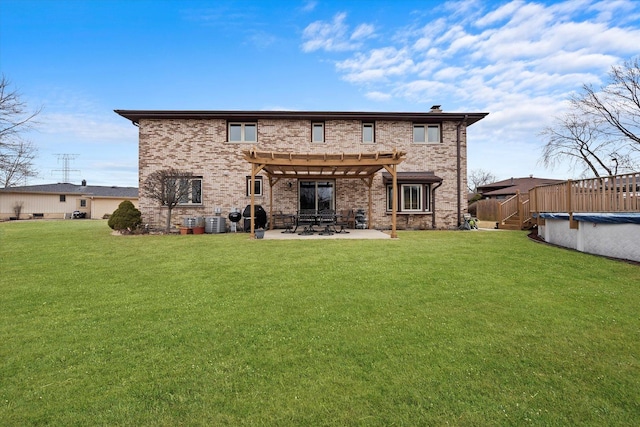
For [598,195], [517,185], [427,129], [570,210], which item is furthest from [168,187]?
[517,185]

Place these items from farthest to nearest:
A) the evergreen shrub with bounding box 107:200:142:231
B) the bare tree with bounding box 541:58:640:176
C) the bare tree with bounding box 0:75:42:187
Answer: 1. the bare tree with bounding box 541:58:640:176
2. the bare tree with bounding box 0:75:42:187
3. the evergreen shrub with bounding box 107:200:142:231

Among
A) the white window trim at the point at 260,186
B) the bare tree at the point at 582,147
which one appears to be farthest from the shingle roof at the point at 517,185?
the white window trim at the point at 260,186

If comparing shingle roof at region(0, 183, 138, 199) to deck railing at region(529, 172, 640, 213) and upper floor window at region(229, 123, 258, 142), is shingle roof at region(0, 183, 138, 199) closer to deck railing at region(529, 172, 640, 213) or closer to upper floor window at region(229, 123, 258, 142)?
upper floor window at region(229, 123, 258, 142)

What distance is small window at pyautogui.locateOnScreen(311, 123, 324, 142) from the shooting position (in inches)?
599

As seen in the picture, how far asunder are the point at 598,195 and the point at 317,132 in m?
11.1

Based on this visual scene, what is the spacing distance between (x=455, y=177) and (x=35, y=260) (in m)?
16.4

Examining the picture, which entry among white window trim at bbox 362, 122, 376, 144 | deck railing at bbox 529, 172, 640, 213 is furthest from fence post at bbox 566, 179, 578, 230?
white window trim at bbox 362, 122, 376, 144

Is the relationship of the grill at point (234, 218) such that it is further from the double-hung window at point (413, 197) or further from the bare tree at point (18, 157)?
the bare tree at point (18, 157)

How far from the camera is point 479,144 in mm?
26906

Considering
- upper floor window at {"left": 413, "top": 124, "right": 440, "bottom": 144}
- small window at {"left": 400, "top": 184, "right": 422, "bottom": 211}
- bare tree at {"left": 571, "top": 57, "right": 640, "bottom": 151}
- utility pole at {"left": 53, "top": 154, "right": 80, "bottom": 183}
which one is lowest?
small window at {"left": 400, "top": 184, "right": 422, "bottom": 211}

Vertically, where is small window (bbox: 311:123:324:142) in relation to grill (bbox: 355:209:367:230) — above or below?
above

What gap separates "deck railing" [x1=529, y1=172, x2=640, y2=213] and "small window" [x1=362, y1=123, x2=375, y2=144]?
25.8 ft

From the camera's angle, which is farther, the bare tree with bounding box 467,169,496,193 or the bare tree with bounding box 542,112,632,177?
the bare tree with bounding box 467,169,496,193

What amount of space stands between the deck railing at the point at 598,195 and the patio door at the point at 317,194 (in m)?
8.92
